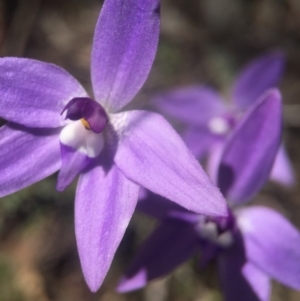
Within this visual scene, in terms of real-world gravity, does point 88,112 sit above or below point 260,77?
above

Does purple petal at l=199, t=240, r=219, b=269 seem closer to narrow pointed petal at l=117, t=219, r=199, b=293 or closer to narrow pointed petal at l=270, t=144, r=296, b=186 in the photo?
narrow pointed petal at l=117, t=219, r=199, b=293

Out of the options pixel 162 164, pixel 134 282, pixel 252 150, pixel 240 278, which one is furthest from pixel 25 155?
pixel 240 278

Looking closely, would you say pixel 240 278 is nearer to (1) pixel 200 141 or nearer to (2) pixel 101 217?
(2) pixel 101 217

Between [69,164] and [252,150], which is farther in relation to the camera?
[252,150]

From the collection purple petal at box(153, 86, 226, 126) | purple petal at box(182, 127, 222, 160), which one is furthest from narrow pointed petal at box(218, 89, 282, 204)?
purple petal at box(153, 86, 226, 126)

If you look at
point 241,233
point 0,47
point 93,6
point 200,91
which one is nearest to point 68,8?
point 93,6

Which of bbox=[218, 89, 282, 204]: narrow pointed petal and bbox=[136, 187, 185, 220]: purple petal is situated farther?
bbox=[136, 187, 185, 220]: purple petal
